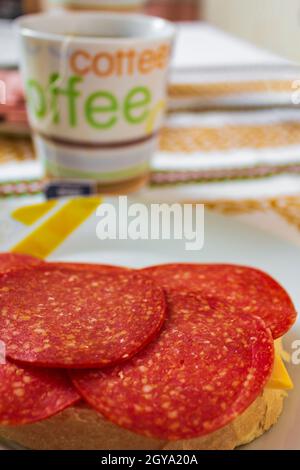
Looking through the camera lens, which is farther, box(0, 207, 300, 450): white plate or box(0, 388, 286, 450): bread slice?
box(0, 207, 300, 450): white plate

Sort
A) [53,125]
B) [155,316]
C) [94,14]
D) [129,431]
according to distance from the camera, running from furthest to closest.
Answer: [94,14], [53,125], [155,316], [129,431]

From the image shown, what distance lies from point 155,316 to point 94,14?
691 mm

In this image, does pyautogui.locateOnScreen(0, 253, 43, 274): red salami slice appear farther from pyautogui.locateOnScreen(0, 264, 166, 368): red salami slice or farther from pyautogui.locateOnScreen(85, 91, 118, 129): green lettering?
pyautogui.locateOnScreen(85, 91, 118, 129): green lettering

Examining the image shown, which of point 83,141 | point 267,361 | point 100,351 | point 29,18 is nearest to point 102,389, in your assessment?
point 100,351

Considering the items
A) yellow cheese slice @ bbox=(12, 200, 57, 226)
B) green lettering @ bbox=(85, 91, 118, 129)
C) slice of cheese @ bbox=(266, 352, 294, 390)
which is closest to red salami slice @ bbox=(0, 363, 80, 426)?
slice of cheese @ bbox=(266, 352, 294, 390)

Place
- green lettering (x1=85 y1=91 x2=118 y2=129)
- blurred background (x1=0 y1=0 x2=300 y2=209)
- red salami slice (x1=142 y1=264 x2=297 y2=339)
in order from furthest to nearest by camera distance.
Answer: blurred background (x1=0 y1=0 x2=300 y2=209), green lettering (x1=85 y1=91 x2=118 y2=129), red salami slice (x1=142 y1=264 x2=297 y2=339)

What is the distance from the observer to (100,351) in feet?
1.87

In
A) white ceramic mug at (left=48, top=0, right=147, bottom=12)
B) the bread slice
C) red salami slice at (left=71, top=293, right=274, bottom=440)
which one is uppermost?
white ceramic mug at (left=48, top=0, right=147, bottom=12)

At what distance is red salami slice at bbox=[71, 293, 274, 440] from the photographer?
0.52 m

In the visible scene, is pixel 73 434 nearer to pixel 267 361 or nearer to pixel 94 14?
pixel 267 361

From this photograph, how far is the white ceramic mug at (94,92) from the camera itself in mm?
895

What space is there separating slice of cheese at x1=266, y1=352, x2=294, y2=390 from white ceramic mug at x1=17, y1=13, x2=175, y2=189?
523 mm

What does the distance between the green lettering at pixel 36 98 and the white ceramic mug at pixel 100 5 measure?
469 millimetres
